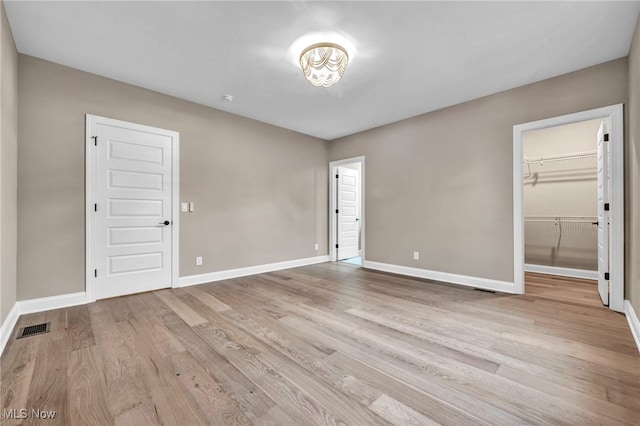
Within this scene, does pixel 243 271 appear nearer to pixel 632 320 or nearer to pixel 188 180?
pixel 188 180

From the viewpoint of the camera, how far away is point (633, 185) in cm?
253

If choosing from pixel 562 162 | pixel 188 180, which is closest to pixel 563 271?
pixel 562 162

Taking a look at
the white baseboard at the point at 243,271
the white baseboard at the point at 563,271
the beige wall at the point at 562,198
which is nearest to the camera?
the white baseboard at the point at 243,271

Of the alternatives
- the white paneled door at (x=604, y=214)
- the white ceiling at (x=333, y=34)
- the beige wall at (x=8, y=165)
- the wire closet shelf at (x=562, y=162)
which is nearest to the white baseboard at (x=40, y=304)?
the beige wall at (x=8, y=165)

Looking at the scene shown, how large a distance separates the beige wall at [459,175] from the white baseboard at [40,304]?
13.7 feet

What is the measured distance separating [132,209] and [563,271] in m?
6.48

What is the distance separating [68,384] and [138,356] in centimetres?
38

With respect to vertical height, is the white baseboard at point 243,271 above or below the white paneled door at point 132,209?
below

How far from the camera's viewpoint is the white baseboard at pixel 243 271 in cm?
387

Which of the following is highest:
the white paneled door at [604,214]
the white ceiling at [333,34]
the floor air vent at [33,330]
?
the white ceiling at [333,34]

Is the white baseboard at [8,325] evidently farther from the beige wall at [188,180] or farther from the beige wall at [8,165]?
the beige wall at [188,180]

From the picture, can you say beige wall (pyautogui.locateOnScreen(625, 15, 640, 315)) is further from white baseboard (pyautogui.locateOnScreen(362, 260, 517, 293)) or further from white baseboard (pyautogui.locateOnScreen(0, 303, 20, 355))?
white baseboard (pyautogui.locateOnScreen(0, 303, 20, 355))

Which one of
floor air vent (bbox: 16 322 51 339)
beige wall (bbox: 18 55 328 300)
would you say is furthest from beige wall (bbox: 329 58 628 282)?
floor air vent (bbox: 16 322 51 339)

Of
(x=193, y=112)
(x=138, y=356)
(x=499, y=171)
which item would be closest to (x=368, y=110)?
(x=499, y=171)
